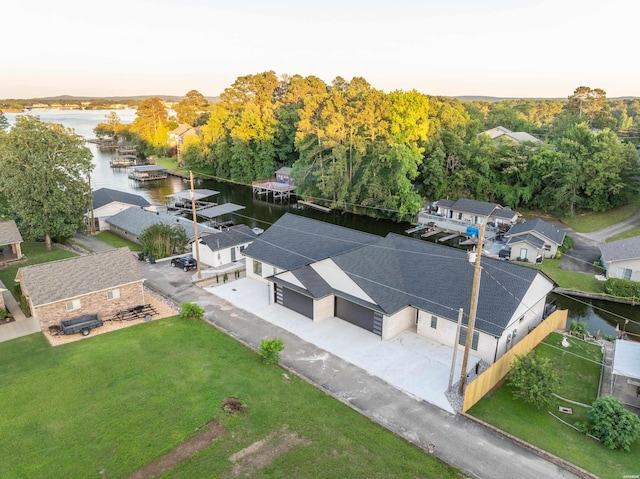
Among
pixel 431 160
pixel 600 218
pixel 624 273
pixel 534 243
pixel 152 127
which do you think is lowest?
pixel 624 273

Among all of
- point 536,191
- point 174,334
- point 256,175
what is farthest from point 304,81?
point 174,334

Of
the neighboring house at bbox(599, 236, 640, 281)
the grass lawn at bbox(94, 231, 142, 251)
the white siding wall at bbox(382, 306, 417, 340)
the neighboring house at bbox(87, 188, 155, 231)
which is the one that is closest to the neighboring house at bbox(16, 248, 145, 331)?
the grass lawn at bbox(94, 231, 142, 251)

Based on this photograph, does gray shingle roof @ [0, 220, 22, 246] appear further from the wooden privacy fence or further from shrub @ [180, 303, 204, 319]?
the wooden privacy fence

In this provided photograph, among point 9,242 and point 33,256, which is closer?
point 9,242

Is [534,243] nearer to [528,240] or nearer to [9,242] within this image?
[528,240]

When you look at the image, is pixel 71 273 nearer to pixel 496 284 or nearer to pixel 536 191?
pixel 496 284

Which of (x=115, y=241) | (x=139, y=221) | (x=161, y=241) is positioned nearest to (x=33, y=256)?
(x=115, y=241)

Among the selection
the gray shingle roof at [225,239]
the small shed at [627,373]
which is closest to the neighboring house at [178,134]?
the gray shingle roof at [225,239]
